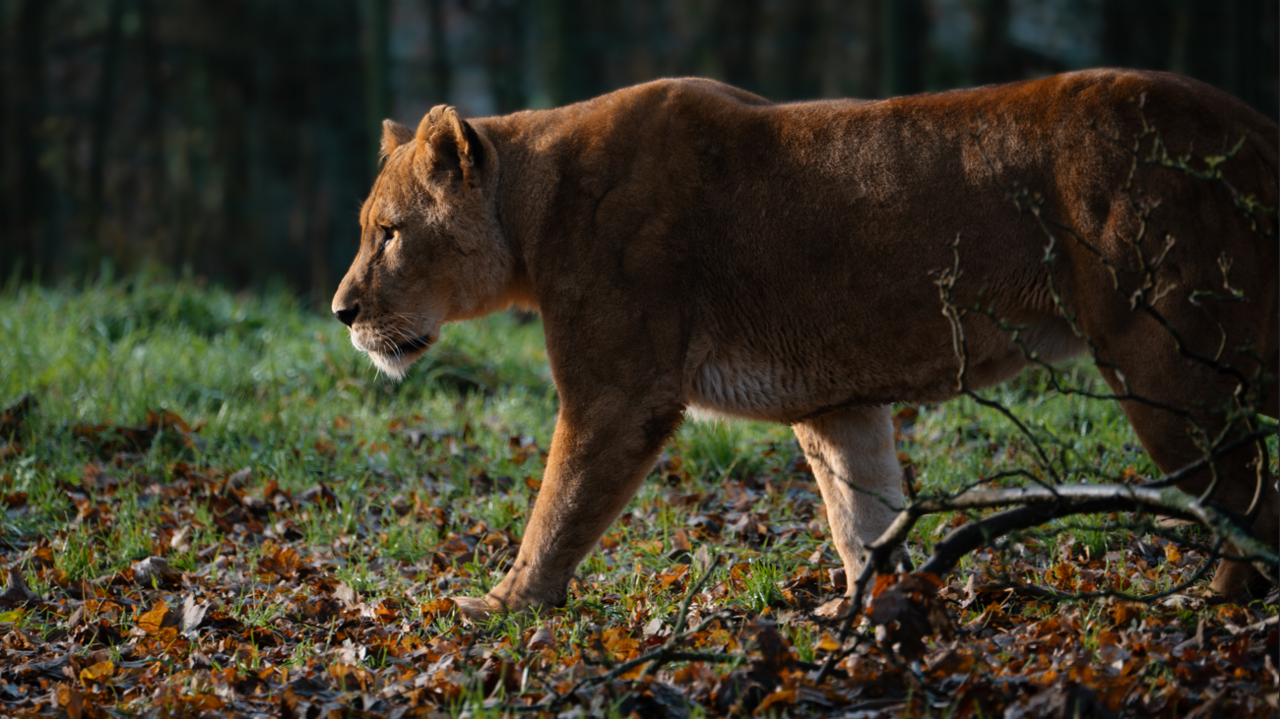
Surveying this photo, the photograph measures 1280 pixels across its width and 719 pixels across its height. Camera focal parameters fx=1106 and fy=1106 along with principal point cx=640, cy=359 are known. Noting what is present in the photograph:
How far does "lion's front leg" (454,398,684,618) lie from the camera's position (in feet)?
12.5

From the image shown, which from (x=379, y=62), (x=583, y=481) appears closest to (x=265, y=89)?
(x=379, y=62)

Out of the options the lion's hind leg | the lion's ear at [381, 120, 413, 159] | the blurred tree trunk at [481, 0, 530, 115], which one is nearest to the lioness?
the lion's hind leg

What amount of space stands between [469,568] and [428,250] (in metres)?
1.37

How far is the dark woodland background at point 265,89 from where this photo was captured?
16.7 meters

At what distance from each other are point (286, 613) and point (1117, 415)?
4268 millimetres

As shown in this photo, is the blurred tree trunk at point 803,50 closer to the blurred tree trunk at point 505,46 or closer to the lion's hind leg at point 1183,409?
the blurred tree trunk at point 505,46

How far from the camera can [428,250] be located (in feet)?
14.2

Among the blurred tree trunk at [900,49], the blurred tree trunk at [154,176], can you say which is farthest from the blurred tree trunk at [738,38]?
the blurred tree trunk at [154,176]

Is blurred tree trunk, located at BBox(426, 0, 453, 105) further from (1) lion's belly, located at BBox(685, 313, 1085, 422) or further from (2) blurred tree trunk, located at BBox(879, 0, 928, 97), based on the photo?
(1) lion's belly, located at BBox(685, 313, 1085, 422)

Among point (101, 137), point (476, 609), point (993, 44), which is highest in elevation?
point (993, 44)

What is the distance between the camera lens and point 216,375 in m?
7.71

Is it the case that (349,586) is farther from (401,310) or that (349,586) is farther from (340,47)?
(340,47)

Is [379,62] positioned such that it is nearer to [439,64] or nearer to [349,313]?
[439,64]

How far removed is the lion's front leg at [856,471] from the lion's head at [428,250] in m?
1.39
